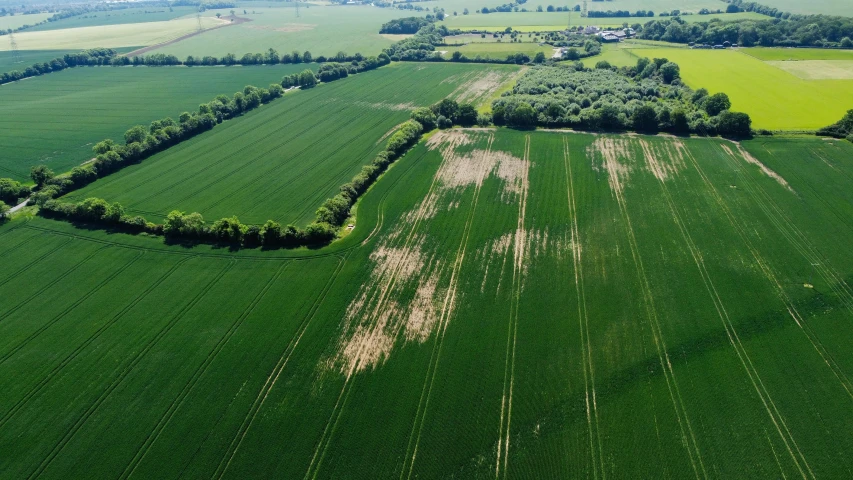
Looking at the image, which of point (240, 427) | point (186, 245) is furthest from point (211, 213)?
point (240, 427)

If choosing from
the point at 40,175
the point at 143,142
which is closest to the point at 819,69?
the point at 143,142

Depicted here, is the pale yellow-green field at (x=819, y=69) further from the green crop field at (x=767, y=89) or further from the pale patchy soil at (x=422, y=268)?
the pale patchy soil at (x=422, y=268)

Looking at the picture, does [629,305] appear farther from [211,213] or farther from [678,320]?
[211,213]

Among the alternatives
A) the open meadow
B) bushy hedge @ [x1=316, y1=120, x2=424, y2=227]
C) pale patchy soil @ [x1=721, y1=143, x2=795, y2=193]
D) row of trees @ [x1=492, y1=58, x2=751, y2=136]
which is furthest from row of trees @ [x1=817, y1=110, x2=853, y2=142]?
the open meadow

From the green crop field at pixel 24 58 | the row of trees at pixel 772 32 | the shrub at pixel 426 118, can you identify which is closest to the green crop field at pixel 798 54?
the row of trees at pixel 772 32

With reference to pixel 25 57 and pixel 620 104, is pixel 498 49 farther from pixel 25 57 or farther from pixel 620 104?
pixel 25 57
